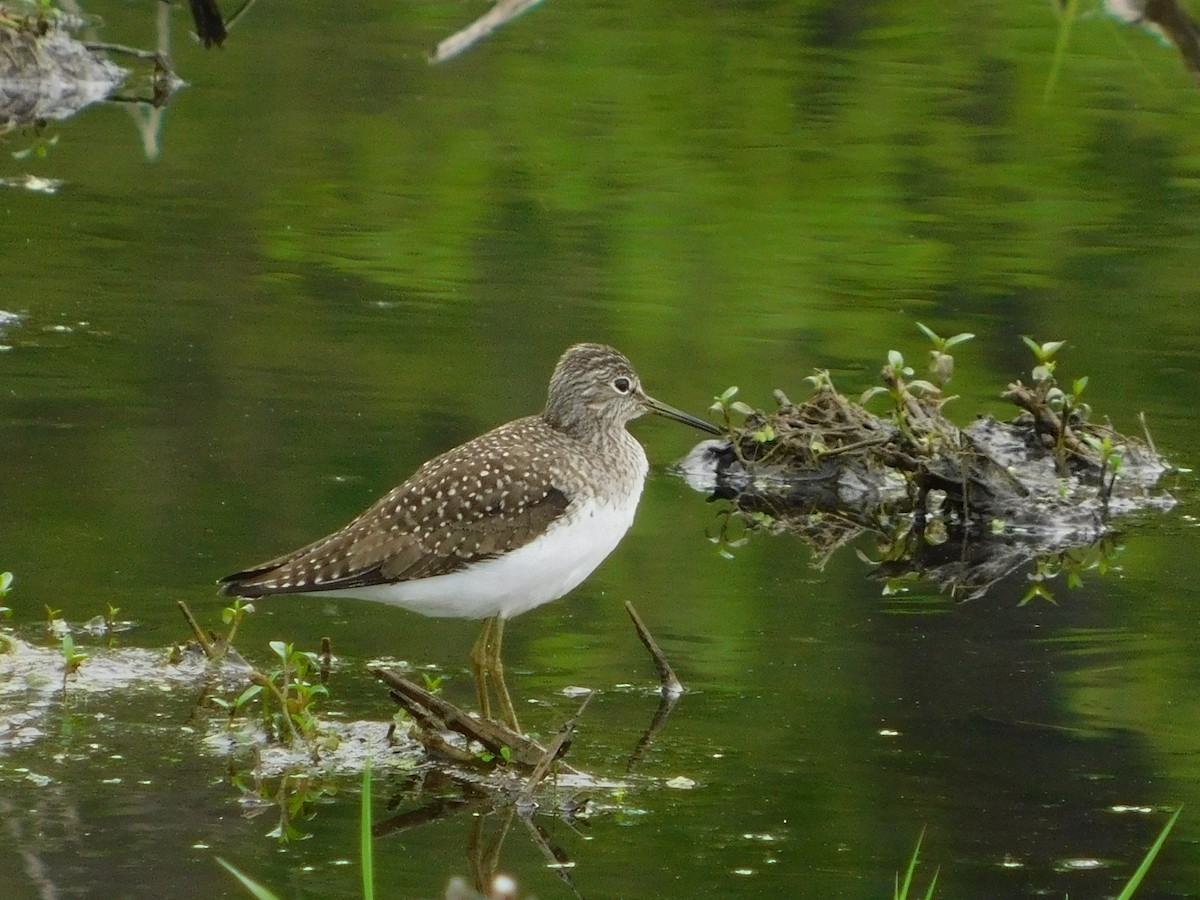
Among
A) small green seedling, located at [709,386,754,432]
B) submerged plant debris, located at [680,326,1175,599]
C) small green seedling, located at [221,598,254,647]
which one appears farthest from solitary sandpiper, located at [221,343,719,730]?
small green seedling, located at [709,386,754,432]

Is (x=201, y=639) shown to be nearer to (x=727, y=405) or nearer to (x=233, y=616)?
(x=233, y=616)

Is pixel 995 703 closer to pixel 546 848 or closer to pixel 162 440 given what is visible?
pixel 546 848

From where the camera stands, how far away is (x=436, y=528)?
554 cm

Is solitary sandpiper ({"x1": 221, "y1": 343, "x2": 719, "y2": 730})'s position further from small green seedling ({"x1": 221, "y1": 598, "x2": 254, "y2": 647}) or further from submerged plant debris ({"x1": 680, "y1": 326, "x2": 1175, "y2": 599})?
submerged plant debris ({"x1": 680, "y1": 326, "x2": 1175, "y2": 599})

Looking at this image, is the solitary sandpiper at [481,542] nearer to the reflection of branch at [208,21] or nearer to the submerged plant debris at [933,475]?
the submerged plant debris at [933,475]

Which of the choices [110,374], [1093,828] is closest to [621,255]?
[110,374]

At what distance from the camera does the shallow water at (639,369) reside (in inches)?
201

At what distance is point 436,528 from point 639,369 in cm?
392

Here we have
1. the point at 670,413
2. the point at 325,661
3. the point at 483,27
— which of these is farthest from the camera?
the point at 670,413

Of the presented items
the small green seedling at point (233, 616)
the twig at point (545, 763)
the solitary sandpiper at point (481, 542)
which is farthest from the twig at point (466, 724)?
the small green seedling at point (233, 616)

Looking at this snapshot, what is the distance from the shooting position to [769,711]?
5.90 metres

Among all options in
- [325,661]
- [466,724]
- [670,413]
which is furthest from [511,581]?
[670,413]

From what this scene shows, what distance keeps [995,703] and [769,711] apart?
0.68 metres

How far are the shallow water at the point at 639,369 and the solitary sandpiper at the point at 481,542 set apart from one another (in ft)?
1.38
